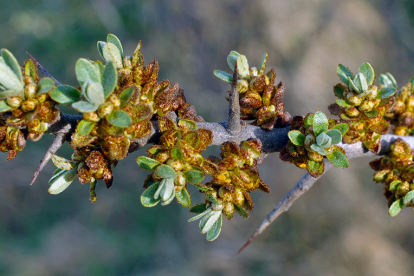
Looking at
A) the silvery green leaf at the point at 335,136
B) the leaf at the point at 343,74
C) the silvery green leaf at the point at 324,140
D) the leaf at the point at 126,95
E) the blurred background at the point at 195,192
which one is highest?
the leaf at the point at 343,74

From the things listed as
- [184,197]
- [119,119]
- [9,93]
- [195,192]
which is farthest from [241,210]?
[195,192]

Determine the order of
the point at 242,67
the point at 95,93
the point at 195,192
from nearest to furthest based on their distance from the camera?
the point at 95,93 < the point at 242,67 < the point at 195,192

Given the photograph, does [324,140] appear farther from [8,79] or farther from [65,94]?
[8,79]

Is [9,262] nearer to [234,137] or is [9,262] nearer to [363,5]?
[234,137]

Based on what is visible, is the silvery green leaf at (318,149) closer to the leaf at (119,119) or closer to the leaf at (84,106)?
the leaf at (119,119)

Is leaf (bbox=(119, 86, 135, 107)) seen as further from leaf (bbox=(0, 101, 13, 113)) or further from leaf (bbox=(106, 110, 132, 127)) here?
leaf (bbox=(0, 101, 13, 113))

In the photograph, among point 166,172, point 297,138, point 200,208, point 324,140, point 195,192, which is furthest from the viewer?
point 195,192

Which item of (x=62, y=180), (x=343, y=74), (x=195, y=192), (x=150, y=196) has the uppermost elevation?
(x=343, y=74)

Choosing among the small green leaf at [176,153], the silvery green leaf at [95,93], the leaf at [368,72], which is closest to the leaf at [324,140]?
the leaf at [368,72]
